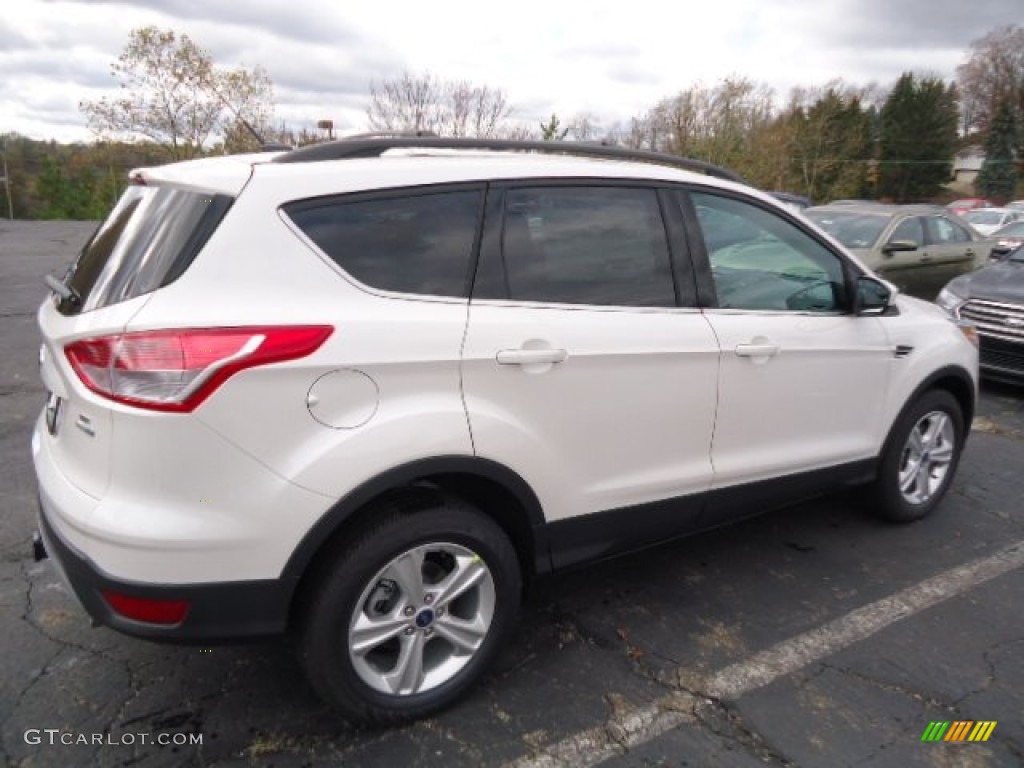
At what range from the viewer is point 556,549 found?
8.18 ft

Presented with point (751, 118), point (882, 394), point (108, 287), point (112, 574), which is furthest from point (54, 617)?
point (751, 118)

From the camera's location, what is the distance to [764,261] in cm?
315

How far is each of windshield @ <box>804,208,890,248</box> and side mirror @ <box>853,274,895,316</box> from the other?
216 inches

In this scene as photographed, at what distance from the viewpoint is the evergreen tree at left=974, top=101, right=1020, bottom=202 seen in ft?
177

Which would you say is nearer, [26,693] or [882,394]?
[26,693]

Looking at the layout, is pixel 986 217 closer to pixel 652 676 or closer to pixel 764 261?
pixel 764 261

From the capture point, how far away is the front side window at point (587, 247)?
2395mm

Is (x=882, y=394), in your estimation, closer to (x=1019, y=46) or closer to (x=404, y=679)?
(x=404, y=679)

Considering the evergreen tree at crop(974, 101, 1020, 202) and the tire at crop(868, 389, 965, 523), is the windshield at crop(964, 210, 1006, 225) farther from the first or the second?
the evergreen tree at crop(974, 101, 1020, 202)

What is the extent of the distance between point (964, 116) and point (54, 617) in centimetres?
7794

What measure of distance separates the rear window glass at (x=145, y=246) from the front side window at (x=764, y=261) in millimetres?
1844

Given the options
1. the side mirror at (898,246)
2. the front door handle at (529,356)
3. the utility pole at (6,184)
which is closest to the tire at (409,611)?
the front door handle at (529,356)

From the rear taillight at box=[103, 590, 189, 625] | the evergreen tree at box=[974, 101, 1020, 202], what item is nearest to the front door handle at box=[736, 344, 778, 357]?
the rear taillight at box=[103, 590, 189, 625]

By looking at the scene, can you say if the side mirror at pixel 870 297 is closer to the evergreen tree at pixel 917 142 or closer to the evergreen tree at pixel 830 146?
the evergreen tree at pixel 830 146
